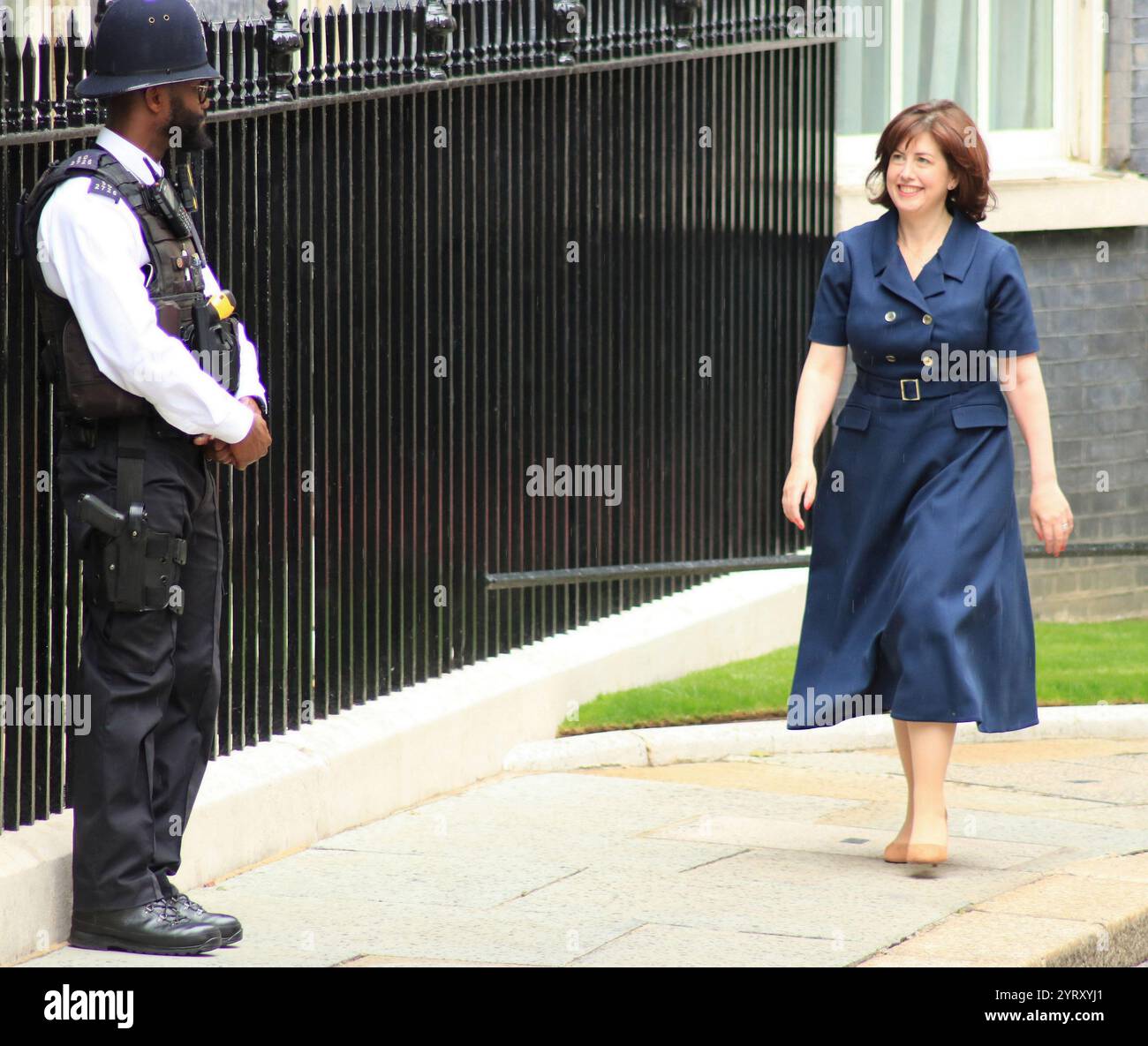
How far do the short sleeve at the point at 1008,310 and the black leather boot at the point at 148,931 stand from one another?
2.53 metres

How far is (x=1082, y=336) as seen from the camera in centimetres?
997

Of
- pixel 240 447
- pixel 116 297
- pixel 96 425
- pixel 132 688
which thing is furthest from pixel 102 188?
pixel 132 688

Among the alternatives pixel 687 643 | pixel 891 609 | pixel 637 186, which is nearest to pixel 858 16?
pixel 637 186

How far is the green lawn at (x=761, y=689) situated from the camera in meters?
7.23

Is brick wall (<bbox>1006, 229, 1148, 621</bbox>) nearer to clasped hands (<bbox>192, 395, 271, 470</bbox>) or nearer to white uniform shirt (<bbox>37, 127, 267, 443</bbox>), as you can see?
clasped hands (<bbox>192, 395, 271, 470</bbox>)

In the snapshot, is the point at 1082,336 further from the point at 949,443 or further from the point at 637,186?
the point at 949,443

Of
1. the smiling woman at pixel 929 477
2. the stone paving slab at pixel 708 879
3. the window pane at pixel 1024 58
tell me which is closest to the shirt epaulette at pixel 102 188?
the stone paving slab at pixel 708 879

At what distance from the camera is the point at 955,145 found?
217 inches

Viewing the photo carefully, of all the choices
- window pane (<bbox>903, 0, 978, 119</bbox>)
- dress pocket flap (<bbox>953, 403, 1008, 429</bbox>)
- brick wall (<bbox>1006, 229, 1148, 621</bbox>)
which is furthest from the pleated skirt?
→ window pane (<bbox>903, 0, 978, 119</bbox>)

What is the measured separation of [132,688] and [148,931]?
550 mm

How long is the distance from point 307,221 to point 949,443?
1.93m

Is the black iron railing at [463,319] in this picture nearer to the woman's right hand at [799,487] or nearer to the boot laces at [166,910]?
the boot laces at [166,910]

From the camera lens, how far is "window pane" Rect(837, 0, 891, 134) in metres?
9.99

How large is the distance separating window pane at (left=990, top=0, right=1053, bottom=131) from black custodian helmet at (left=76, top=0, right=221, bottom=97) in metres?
6.36
